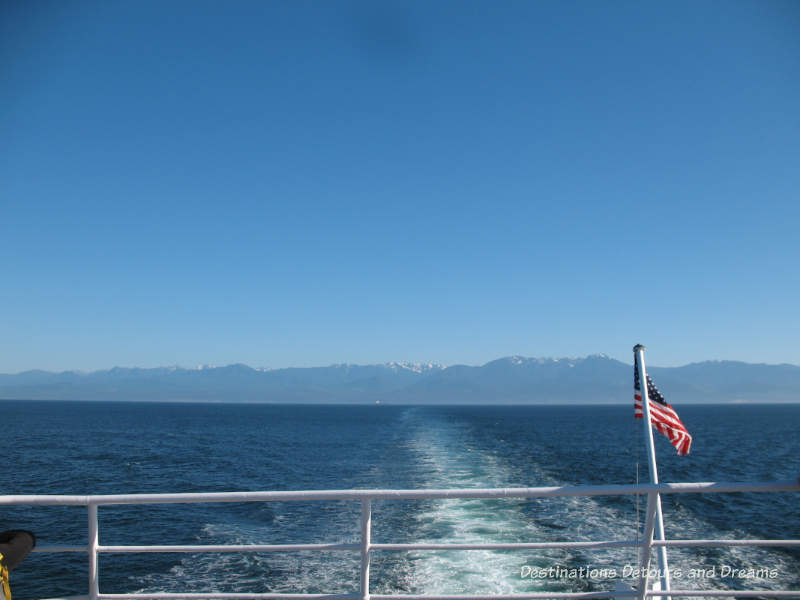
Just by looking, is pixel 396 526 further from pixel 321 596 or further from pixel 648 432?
pixel 321 596

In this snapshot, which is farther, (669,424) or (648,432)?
(669,424)

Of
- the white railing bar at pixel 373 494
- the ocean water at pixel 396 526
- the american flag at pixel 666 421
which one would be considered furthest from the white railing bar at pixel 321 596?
the ocean water at pixel 396 526

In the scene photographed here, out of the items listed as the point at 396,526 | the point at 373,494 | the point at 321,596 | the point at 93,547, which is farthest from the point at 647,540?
the point at 396,526

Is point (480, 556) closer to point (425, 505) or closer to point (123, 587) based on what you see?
point (425, 505)

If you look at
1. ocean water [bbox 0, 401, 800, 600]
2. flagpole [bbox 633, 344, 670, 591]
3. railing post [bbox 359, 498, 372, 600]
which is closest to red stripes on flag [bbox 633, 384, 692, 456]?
flagpole [bbox 633, 344, 670, 591]

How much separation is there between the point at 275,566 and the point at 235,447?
3883cm

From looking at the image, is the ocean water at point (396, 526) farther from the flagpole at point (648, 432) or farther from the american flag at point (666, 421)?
the flagpole at point (648, 432)

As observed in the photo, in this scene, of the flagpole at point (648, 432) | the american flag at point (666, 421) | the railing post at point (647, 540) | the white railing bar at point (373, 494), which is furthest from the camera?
the american flag at point (666, 421)

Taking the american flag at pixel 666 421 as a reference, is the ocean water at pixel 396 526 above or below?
below

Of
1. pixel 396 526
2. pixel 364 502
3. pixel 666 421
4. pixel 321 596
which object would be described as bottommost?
pixel 396 526

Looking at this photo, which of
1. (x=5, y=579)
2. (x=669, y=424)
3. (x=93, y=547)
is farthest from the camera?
(x=669, y=424)


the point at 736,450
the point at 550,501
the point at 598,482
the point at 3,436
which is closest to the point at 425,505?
the point at 550,501

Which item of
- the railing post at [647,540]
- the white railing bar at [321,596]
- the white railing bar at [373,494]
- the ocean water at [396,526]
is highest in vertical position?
the white railing bar at [373,494]

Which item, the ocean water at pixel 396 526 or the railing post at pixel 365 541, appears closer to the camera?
the railing post at pixel 365 541
